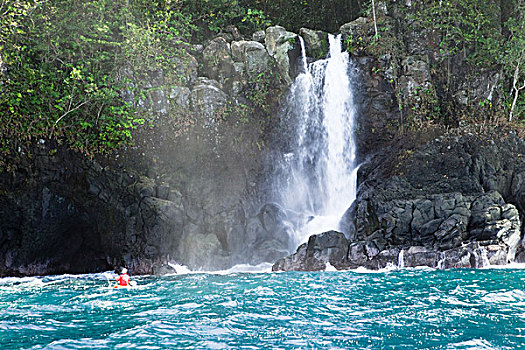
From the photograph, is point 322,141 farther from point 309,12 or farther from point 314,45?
point 309,12

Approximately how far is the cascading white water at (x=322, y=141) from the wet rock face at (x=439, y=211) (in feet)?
6.20

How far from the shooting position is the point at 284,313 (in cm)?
888

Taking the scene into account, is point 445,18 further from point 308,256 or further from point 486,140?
point 308,256

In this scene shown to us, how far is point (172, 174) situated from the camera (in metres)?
20.3

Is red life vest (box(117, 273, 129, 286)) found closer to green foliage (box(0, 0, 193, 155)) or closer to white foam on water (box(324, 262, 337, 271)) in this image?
white foam on water (box(324, 262, 337, 271))

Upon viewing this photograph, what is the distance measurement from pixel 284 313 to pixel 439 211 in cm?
1025

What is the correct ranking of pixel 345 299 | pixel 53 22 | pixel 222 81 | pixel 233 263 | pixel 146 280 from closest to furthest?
pixel 345 299 → pixel 146 280 → pixel 233 263 → pixel 53 22 → pixel 222 81

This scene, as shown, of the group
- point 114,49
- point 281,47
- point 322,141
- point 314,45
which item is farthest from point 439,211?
point 114,49

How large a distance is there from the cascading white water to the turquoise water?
788 cm

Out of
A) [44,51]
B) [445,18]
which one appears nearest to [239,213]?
[44,51]

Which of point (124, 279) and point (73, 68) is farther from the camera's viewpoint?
point (73, 68)

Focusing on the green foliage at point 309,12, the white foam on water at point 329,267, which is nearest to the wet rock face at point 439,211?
the white foam on water at point 329,267

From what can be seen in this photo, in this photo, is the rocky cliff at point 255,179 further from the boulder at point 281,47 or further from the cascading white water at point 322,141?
the cascading white water at point 322,141

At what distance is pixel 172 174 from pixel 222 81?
6.01 metres
